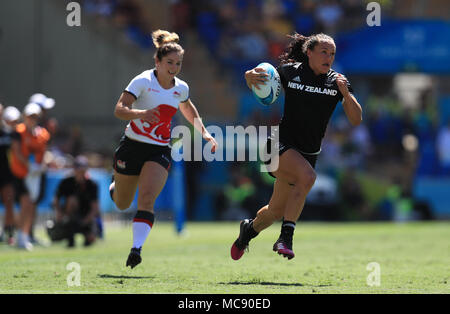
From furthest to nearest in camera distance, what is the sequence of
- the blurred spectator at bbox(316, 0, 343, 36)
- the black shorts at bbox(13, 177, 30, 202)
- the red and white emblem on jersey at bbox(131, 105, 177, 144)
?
the blurred spectator at bbox(316, 0, 343, 36) < the black shorts at bbox(13, 177, 30, 202) < the red and white emblem on jersey at bbox(131, 105, 177, 144)

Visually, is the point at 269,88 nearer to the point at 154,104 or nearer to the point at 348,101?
the point at 348,101

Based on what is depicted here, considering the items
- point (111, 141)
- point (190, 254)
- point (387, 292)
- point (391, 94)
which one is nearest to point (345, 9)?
point (391, 94)

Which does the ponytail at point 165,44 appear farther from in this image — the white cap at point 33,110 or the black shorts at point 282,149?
the white cap at point 33,110

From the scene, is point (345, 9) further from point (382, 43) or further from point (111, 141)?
point (111, 141)

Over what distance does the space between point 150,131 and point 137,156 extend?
0.95 feet

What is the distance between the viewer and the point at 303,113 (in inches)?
340

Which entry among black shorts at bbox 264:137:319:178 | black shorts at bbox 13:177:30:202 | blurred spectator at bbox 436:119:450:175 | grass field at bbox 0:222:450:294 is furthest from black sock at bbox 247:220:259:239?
blurred spectator at bbox 436:119:450:175

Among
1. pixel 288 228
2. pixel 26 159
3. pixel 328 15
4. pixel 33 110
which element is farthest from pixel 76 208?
pixel 328 15

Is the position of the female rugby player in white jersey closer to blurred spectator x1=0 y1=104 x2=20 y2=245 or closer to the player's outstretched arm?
the player's outstretched arm

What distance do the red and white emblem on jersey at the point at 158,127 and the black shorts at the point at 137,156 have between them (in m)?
0.10

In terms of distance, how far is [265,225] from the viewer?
29.7 feet

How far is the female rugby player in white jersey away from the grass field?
835 mm

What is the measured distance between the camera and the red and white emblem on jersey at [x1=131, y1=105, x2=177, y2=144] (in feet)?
29.0
